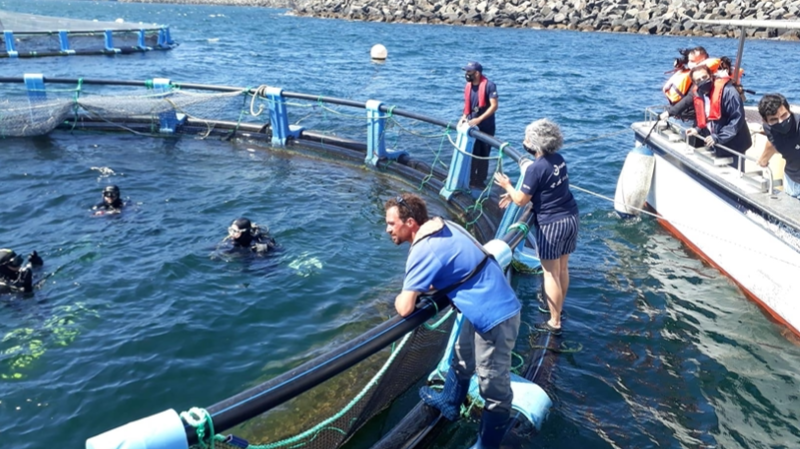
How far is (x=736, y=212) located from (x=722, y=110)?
157 centimetres

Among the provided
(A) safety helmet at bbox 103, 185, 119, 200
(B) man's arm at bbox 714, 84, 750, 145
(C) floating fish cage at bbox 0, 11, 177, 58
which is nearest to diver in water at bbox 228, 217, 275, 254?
(A) safety helmet at bbox 103, 185, 119, 200

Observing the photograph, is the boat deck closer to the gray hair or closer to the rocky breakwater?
the gray hair

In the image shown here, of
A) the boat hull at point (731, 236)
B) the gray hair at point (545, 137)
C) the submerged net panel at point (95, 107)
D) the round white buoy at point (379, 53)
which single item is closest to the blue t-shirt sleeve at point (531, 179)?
the gray hair at point (545, 137)

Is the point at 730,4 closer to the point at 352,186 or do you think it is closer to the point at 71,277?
the point at 352,186

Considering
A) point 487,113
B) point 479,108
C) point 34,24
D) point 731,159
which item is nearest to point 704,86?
point 731,159

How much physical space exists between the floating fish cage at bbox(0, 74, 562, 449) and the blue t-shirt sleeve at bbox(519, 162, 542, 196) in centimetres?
33

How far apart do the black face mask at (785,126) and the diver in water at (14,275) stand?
31.3 feet

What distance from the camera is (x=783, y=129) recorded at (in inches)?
306

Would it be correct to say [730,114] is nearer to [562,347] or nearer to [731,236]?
[731,236]

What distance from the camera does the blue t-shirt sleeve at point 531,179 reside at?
20.6 feet

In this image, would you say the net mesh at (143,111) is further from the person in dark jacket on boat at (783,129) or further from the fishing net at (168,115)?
the person in dark jacket on boat at (783,129)

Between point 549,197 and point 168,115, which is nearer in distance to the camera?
point 549,197

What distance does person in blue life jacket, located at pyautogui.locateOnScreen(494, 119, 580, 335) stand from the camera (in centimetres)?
628

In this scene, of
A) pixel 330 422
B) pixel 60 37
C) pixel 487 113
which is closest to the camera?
pixel 330 422
